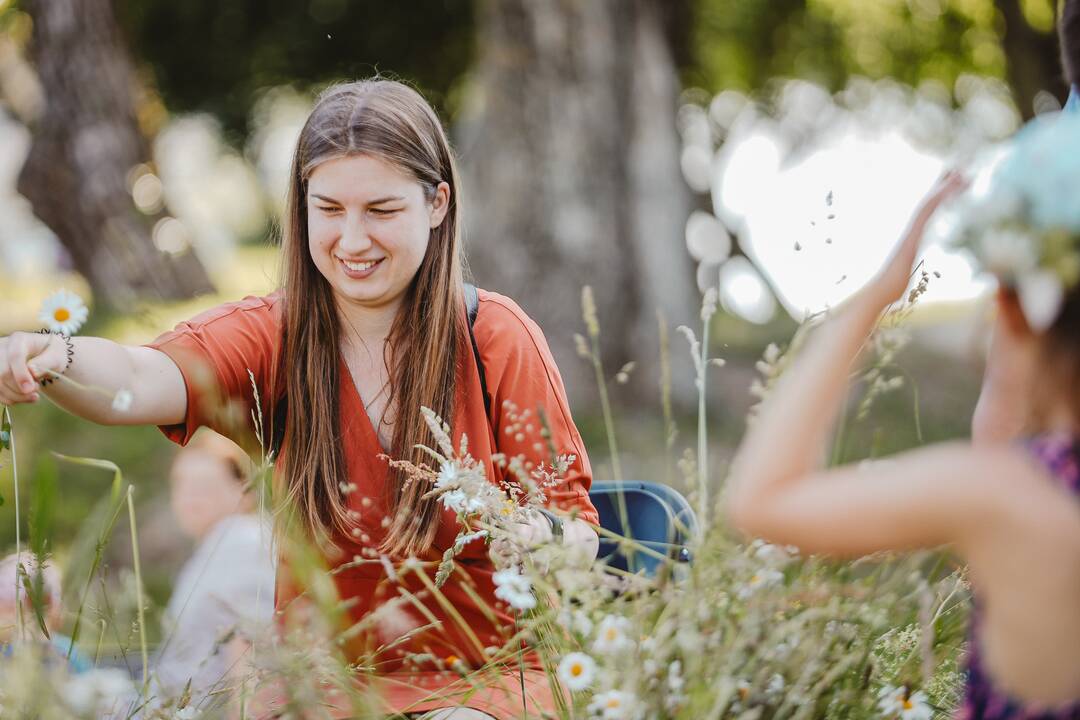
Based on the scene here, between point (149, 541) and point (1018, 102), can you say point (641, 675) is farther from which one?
point (1018, 102)

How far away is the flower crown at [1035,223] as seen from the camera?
108cm

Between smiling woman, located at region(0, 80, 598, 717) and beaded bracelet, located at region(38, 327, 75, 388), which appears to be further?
smiling woman, located at region(0, 80, 598, 717)

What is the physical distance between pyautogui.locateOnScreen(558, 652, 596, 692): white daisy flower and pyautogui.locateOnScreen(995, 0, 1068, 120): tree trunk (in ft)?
28.0

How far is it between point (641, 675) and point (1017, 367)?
60 cm

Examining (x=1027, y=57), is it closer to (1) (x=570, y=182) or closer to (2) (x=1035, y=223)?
(1) (x=570, y=182)

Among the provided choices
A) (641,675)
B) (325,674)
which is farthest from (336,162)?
(641,675)

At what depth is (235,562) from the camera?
3201 mm

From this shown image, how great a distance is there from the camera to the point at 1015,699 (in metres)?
1.26

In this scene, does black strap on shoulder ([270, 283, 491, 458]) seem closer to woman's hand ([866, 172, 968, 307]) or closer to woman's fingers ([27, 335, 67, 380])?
woman's fingers ([27, 335, 67, 380])


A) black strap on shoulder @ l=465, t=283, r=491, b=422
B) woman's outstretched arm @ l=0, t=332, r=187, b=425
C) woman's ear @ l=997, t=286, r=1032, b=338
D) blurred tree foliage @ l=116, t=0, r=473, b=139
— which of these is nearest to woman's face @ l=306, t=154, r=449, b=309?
black strap on shoulder @ l=465, t=283, r=491, b=422

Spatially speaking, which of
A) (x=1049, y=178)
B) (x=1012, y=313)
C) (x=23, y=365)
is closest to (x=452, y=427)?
(x=23, y=365)

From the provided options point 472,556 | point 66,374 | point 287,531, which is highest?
point 66,374

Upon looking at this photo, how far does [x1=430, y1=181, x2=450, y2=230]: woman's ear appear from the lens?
236 centimetres

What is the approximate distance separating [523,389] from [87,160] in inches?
248
